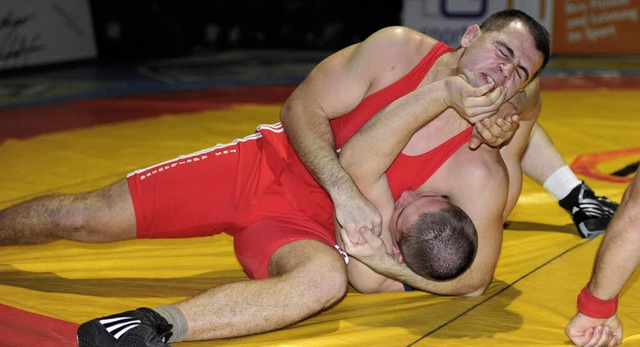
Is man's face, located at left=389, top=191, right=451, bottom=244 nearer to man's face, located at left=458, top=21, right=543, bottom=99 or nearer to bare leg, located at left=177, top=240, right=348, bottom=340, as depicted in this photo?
bare leg, located at left=177, top=240, right=348, bottom=340

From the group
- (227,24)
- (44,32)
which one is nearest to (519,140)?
(44,32)

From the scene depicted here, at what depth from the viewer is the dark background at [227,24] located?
10.3 meters

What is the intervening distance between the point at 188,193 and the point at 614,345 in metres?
1.54

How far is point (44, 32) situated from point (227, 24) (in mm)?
2611

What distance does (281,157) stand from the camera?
3.29 meters

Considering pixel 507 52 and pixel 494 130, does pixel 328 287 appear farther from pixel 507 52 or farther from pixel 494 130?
pixel 507 52

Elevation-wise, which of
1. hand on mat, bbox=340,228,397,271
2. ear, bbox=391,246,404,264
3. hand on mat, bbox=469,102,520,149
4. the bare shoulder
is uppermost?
the bare shoulder

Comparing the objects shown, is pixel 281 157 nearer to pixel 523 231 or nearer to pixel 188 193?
pixel 188 193

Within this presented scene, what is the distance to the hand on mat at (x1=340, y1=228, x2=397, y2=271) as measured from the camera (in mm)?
2770

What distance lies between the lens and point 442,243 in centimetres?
268

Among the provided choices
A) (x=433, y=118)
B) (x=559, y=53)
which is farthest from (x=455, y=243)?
(x=559, y=53)

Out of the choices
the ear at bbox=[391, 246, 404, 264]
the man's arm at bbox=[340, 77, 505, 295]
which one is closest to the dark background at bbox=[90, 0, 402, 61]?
the man's arm at bbox=[340, 77, 505, 295]

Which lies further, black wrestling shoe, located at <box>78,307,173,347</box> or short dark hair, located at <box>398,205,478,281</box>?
short dark hair, located at <box>398,205,478,281</box>

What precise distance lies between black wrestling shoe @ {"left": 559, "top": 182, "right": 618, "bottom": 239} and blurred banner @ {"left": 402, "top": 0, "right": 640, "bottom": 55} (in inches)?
212
